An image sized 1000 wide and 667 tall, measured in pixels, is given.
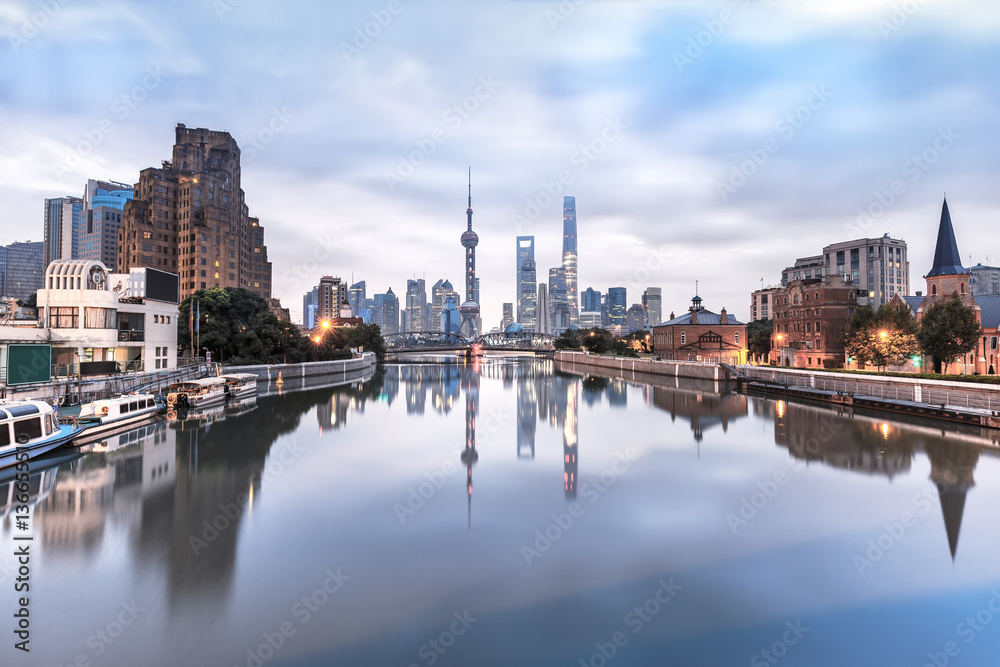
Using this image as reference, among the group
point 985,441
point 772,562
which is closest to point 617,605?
point 772,562

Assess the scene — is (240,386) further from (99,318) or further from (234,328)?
(234,328)

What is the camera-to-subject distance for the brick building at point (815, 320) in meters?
64.5

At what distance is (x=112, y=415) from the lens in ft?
96.0
